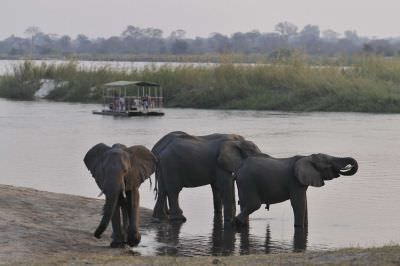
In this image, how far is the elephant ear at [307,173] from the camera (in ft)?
53.2

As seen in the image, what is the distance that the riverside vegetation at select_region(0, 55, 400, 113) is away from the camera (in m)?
50.2

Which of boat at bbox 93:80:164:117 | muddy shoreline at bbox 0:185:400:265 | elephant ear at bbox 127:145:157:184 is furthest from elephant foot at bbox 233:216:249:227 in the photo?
boat at bbox 93:80:164:117

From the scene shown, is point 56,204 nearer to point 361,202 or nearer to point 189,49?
point 361,202

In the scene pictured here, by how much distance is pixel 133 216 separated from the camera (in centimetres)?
1423

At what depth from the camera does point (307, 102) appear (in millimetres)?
51531

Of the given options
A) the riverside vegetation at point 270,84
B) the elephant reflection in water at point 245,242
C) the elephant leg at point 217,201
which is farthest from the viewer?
the riverside vegetation at point 270,84

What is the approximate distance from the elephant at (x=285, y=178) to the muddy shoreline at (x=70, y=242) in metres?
1.58

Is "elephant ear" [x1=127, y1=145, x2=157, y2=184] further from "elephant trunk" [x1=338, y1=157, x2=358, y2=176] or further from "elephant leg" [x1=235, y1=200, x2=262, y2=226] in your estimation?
"elephant trunk" [x1=338, y1=157, x2=358, y2=176]

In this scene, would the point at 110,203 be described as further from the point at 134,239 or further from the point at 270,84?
the point at 270,84

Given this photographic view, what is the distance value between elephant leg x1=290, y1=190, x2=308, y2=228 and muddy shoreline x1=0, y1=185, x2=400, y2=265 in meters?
2.24

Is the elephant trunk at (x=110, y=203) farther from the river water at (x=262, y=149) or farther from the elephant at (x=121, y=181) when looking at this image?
the river water at (x=262, y=149)

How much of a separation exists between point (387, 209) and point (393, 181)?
4.22 meters

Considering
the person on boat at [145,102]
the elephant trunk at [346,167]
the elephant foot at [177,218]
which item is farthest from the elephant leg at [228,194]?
the person on boat at [145,102]

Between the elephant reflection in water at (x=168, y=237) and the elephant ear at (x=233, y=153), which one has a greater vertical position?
the elephant ear at (x=233, y=153)
